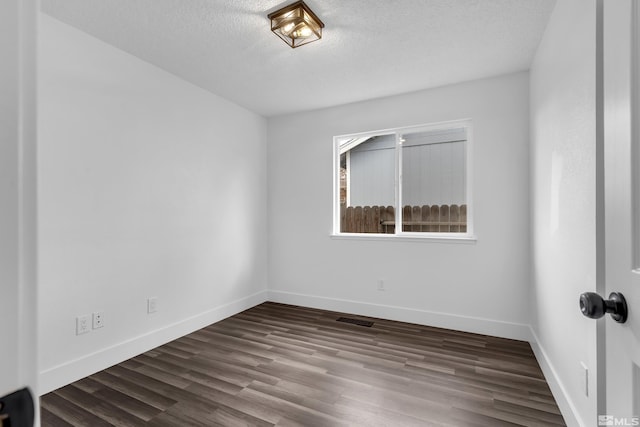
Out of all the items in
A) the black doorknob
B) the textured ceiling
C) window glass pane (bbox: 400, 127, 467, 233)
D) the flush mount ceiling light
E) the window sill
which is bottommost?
the window sill

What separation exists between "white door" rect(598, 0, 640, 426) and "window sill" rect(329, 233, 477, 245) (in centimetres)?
237

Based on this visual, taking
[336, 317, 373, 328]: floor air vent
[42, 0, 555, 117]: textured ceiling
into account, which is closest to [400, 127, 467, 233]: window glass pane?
[42, 0, 555, 117]: textured ceiling

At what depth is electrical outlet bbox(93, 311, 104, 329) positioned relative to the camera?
2.29m

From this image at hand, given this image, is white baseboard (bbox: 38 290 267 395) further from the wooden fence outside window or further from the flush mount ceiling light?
the flush mount ceiling light

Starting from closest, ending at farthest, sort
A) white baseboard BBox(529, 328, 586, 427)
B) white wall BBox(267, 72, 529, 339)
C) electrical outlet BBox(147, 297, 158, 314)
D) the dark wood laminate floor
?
white baseboard BBox(529, 328, 586, 427) < the dark wood laminate floor < electrical outlet BBox(147, 297, 158, 314) < white wall BBox(267, 72, 529, 339)

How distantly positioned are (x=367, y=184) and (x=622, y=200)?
3.10 meters

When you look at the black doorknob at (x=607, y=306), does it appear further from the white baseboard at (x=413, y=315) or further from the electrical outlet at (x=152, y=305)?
the electrical outlet at (x=152, y=305)

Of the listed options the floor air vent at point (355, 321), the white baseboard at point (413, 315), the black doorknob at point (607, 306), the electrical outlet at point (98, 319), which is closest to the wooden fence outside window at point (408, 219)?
the white baseboard at point (413, 315)

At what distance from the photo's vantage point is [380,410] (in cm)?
186

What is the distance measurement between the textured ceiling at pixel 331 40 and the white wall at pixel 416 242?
0.31m

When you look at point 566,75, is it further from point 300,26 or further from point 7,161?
point 7,161

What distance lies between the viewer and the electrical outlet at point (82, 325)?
2.20 metres

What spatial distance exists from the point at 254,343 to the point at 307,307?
1.12m

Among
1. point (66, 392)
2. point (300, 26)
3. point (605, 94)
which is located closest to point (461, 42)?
point (300, 26)
